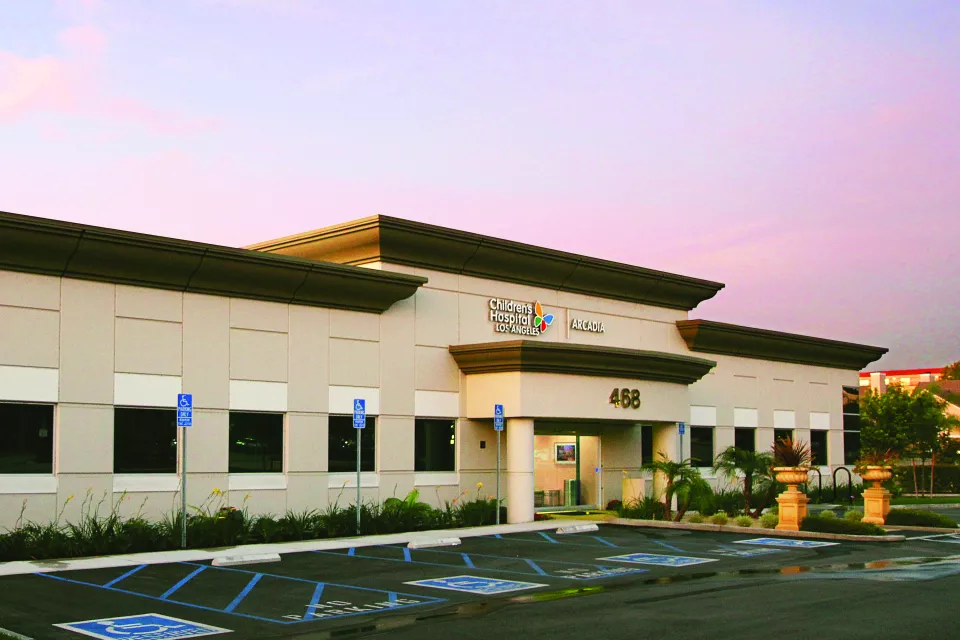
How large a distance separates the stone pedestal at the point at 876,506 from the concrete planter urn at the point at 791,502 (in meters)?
3.35

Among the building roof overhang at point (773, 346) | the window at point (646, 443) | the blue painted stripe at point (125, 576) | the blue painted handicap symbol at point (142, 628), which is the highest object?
the building roof overhang at point (773, 346)

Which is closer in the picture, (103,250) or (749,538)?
(103,250)

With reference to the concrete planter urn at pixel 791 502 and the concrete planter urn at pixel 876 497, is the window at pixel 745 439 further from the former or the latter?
the concrete planter urn at pixel 791 502

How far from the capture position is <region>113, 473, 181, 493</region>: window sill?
79.9ft

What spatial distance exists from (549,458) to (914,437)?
124 feet

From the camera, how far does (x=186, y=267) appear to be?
25391 millimetres

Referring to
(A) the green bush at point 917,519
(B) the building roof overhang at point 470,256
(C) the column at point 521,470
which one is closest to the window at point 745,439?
(B) the building roof overhang at point 470,256

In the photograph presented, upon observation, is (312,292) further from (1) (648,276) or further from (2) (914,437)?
(2) (914,437)

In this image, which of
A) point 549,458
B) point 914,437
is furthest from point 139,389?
point 914,437

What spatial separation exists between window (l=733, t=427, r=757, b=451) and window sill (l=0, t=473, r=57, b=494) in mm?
27421

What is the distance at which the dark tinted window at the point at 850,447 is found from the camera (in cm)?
4878

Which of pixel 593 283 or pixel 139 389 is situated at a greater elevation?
pixel 593 283

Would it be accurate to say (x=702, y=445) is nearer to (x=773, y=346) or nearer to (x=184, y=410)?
(x=773, y=346)

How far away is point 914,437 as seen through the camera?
212 feet
